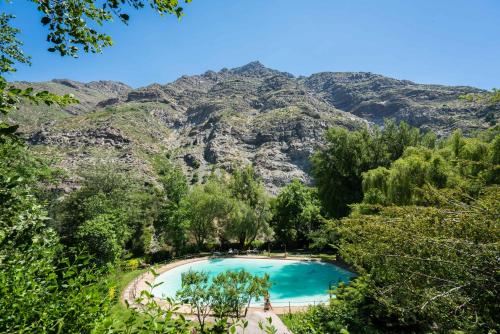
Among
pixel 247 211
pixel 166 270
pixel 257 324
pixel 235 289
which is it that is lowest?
pixel 166 270

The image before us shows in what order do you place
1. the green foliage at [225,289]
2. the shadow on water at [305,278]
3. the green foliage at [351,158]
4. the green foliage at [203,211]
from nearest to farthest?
the green foliage at [225,289], the shadow on water at [305,278], the green foliage at [351,158], the green foliage at [203,211]

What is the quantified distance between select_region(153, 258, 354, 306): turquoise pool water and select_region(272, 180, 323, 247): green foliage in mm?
7290

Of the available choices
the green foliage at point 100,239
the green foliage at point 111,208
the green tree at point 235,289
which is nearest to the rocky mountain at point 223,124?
the green foliage at point 111,208

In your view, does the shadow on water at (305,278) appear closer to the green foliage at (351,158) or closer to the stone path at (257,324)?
the green foliage at (351,158)

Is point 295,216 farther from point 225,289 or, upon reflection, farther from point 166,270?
point 225,289

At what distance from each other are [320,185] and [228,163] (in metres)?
63.4

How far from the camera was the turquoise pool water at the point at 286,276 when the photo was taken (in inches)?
792

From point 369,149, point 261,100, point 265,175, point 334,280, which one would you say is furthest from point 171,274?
point 261,100

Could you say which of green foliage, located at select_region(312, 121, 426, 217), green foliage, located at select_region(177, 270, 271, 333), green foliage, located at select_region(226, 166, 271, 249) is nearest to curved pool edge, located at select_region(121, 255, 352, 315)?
green foliage, located at select_region(177, 270, 271, 333)

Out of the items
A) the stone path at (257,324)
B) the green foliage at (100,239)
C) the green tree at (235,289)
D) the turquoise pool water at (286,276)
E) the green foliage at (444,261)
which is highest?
the green foliage at (444,261)

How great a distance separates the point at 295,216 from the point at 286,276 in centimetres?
1115

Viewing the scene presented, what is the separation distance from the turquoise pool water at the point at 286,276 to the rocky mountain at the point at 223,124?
34.0m

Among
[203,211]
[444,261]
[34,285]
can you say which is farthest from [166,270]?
[34,285]

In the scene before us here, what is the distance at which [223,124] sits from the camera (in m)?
108
